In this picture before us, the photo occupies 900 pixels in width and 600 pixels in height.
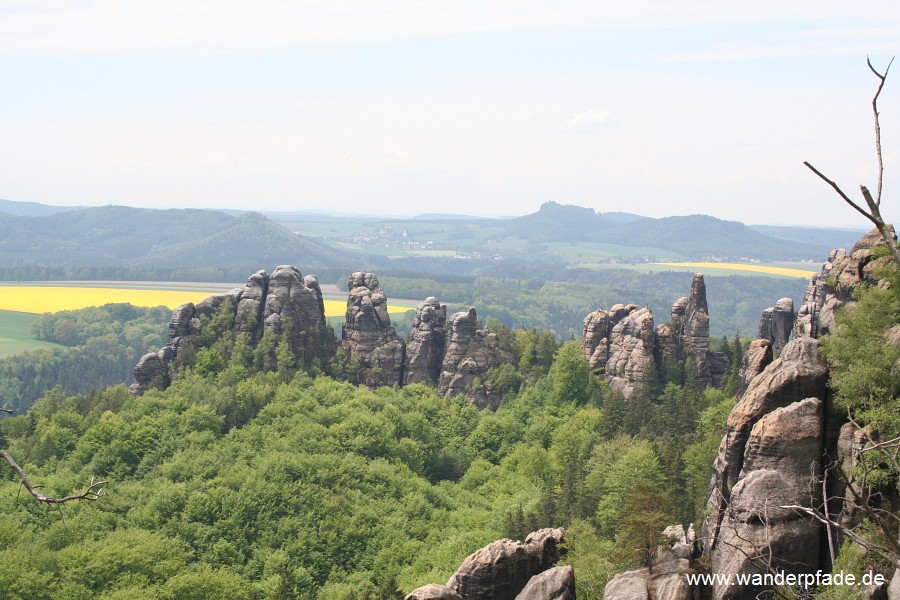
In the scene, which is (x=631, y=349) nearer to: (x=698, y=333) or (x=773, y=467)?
(x=698, y=333)

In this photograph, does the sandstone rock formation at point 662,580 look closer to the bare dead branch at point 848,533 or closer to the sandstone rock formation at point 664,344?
the bare dead branch at point 848,533

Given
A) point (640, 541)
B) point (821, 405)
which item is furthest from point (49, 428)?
point (821, 405)

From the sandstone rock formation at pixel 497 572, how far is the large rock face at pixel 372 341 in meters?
55.4

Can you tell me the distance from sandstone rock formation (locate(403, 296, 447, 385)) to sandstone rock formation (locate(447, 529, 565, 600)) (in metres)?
56.1

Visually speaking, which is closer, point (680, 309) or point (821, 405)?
point (821, 405)

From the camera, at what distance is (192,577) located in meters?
65.5

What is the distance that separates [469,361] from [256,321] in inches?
872

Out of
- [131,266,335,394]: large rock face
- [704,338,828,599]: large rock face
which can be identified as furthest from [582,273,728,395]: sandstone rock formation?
[704,338,828,599]: large rock face

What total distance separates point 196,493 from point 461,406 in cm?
3323

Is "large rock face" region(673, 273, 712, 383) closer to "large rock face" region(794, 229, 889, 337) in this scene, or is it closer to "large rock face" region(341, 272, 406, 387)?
"large rock face" region(341, 272, 406, 387)

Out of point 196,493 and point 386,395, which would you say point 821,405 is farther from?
point 386,395

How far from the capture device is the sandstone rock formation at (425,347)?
10656cm

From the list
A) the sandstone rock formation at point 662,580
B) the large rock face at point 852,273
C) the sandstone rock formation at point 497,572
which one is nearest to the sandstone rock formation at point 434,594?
the sandstone rock formation at point 497,572

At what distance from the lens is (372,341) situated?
106562mm
